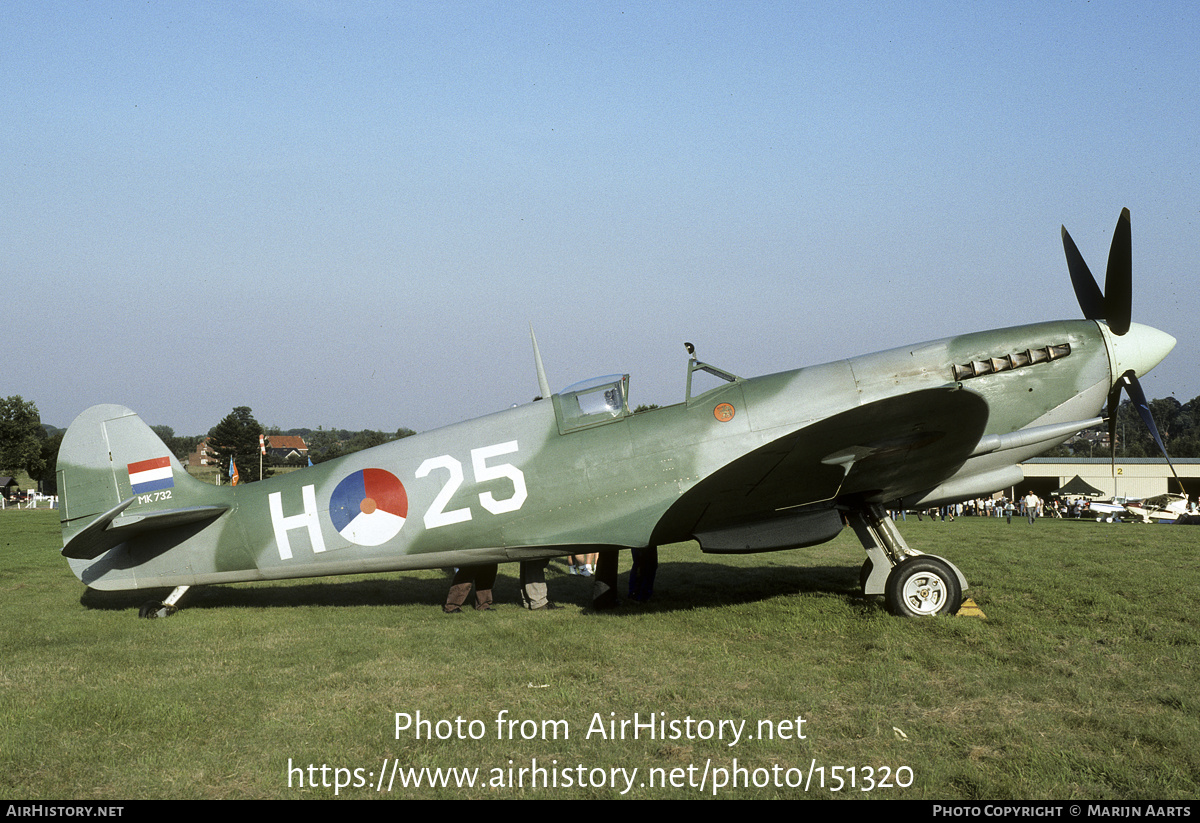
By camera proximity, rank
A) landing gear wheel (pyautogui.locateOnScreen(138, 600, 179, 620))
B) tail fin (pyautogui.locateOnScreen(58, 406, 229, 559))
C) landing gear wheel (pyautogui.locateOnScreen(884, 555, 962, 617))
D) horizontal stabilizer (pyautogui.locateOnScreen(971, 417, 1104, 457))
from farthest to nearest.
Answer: tail fin (pyautogui.locateOnScreen(58, 406, 229, 559)) → landing gear wheel (pyautogui.locateOnScreen(138, 600, 179, 620)) → horizontal stabilizer (pyautogui.locateOnScreen(971, 417, 1104, 457)) → landing gear wheel (pyautogui.locateOnScreen(884, 555, 962, 617))

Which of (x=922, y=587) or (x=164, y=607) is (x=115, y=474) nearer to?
(x=164, y=607)

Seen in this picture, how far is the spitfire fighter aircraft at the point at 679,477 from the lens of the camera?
6543mm

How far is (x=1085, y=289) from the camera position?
7840 millimetres

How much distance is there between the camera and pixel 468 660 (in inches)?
222

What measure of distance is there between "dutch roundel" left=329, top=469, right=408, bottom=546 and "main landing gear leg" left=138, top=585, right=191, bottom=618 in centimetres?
194

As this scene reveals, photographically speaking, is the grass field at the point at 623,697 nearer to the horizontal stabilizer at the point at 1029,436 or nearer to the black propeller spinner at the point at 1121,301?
the horizontal stabilizer at the point at 1029,436

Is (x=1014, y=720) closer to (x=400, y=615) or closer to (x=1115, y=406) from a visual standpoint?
(x=1115, y=406)

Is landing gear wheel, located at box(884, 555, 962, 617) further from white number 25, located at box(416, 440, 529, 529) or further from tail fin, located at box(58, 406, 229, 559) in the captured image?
tail fin, located at box(58, 406, 229, 559)

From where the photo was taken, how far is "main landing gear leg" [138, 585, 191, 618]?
7.44 m

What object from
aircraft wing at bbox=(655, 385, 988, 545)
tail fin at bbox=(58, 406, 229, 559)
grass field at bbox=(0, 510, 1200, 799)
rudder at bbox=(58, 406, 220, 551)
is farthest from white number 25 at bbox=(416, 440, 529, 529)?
rudder at bbox=(58, 406, 220, 551)

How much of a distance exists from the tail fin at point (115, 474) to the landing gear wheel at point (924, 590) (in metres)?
6.59

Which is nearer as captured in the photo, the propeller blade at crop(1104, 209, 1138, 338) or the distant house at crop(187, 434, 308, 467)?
the propeller blade at crop(1104, 209, 1138, 338)
